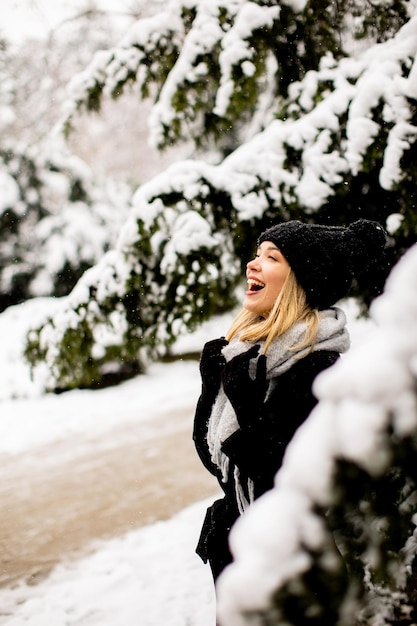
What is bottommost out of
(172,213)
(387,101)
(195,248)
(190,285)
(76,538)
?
(76,538)

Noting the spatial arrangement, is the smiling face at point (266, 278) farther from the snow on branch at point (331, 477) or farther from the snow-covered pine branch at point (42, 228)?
the snow-covered pine branch at point (42, 228)

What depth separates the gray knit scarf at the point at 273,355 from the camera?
1.59 m

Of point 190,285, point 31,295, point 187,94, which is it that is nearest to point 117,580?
point 190,285

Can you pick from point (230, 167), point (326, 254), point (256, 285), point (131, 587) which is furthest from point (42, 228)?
point (326, 254)

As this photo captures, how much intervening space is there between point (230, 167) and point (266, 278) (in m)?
2.65

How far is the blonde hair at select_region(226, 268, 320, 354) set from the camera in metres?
1.62

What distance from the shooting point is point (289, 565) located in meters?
0.54

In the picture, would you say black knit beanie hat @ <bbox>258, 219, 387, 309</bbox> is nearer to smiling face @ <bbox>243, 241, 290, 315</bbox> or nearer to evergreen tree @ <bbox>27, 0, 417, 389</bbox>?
smiling face @ <bbox>243, 241, 290, 315</bbox>

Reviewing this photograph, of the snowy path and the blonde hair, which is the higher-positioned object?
the blonde hair

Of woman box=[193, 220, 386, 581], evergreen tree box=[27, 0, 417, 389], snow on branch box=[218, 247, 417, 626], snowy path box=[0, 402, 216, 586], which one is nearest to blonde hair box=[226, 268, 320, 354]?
woman box=[193, 220, 386, 581]

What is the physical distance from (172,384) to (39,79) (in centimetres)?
776

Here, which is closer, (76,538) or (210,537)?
(210,537)

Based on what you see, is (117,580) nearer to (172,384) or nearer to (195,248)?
(195,248)

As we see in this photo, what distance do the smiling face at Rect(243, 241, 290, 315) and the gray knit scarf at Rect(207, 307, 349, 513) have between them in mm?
150
